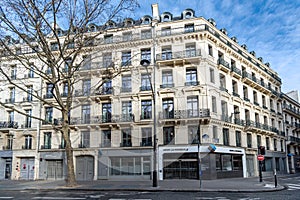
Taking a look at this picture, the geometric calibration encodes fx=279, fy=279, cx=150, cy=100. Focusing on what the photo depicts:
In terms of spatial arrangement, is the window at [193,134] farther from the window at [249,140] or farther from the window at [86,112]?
the window at [86,112]

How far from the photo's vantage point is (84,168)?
2784 centimetres

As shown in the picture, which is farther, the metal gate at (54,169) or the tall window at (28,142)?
the tall window at (28,142)

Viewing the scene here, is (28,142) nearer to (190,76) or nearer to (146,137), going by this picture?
(146,137)

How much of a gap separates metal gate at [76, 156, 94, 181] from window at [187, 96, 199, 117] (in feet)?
35.2

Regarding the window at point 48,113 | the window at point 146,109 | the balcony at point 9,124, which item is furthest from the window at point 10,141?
the window at point 146,109

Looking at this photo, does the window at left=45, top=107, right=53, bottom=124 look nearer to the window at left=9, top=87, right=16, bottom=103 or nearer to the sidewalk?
the window at left=9, top=87, right=16, bottom=103

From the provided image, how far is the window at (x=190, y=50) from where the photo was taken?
26633mm

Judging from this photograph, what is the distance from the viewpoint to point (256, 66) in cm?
3562

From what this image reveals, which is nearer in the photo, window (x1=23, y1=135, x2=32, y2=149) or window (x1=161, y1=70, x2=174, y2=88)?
window (x1=161, y1=70, x2=174, y2=88)

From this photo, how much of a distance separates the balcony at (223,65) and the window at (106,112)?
11915mm

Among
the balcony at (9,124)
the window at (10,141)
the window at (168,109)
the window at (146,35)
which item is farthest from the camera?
the window at (10,141)

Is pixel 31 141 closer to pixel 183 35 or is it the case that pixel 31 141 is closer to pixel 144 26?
pixel 144 26

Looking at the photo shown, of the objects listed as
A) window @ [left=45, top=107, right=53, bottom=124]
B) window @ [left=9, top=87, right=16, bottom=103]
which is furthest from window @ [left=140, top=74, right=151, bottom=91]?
window @ [left=9, top=87, right=16, bottom=103]

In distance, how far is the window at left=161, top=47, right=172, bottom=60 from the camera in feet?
89.6
